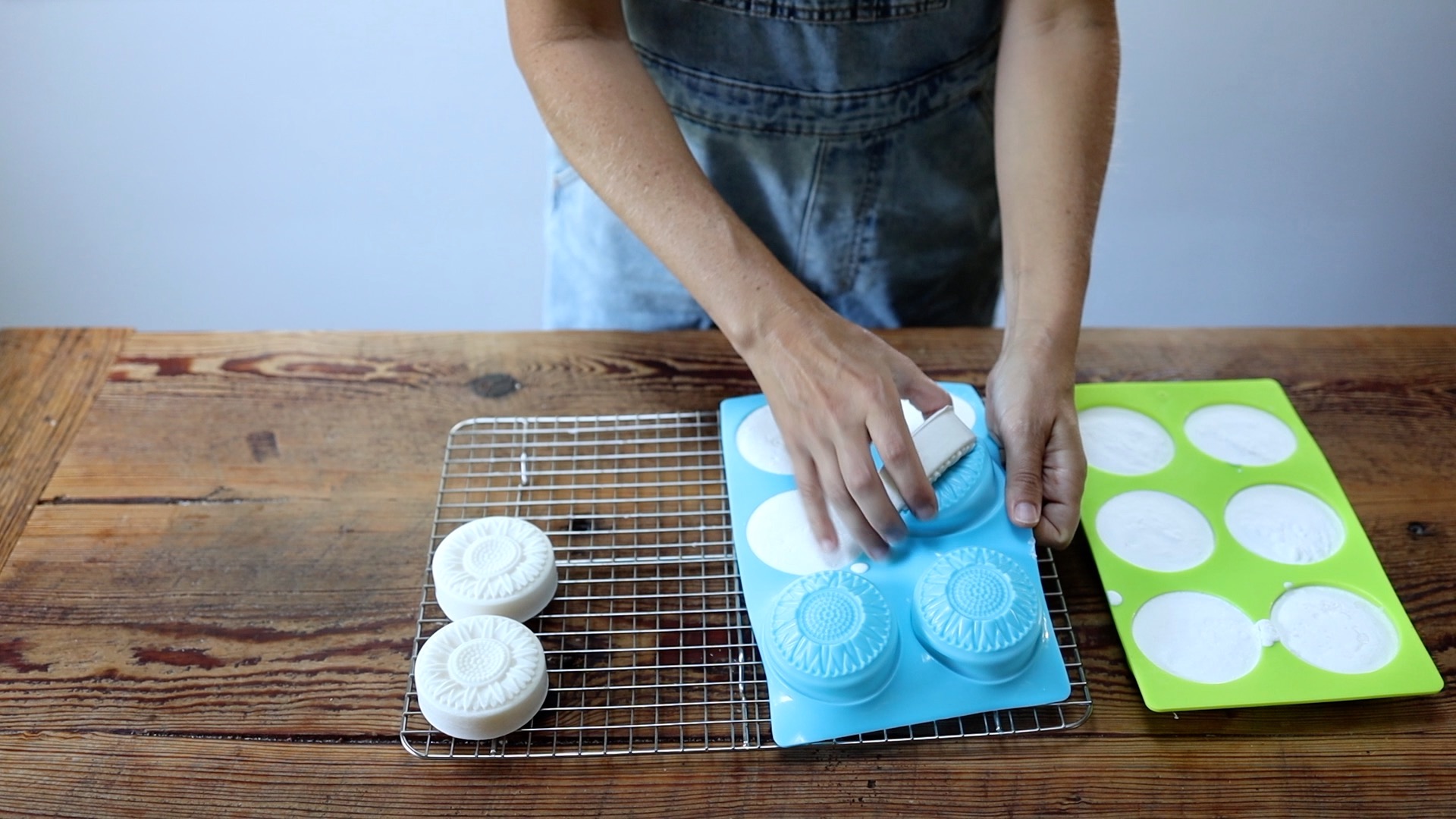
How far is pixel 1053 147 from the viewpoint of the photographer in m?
0.98

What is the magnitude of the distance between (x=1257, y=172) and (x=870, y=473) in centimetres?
160

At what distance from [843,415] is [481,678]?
1.14 feet

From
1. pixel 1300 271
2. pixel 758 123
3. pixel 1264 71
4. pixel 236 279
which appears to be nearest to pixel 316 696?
pixel 758 123

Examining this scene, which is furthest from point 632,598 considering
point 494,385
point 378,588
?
point 494,385

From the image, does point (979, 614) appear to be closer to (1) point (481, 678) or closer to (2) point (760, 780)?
(2) point (760, 780)

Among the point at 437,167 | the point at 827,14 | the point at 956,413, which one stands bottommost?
the point at 437,167

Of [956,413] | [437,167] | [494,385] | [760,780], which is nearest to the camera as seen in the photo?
[760,780]

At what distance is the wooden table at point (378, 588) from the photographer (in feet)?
2.38

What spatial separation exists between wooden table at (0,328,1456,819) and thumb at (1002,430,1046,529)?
0.08 meters

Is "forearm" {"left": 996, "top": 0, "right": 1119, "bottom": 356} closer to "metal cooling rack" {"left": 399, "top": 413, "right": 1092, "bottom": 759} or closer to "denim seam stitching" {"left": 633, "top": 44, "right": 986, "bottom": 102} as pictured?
"denim seam stitching" {"left": 633, "top": 44, "right": 986, "bottom": 102}

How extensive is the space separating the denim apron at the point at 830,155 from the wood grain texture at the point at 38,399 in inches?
21.0

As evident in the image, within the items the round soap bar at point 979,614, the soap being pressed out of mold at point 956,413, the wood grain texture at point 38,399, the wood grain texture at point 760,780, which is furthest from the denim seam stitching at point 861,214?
the wood grain texture at point 38,399

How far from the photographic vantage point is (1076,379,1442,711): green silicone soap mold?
774 mm

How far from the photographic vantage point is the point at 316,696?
78cm
